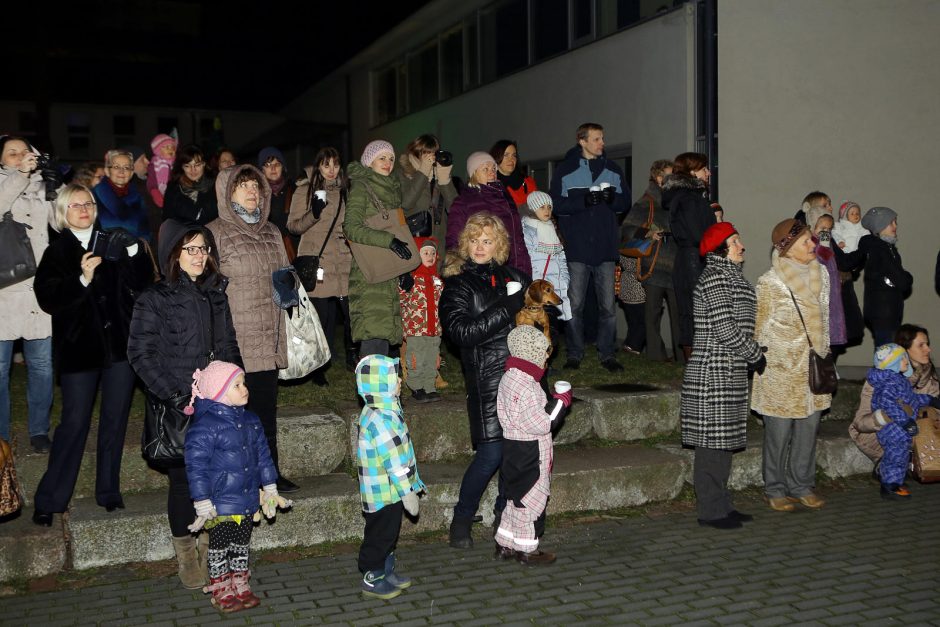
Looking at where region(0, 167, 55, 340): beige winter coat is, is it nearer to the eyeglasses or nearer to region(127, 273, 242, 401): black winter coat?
the eyeglasses

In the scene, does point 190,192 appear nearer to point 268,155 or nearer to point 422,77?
point 268,155

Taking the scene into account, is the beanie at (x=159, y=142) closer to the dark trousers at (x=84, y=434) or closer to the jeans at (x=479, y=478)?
the dark trousers at (x=84, y=434)

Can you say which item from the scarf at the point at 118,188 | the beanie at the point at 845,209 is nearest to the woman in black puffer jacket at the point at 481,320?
the scarf at the point at 118,188

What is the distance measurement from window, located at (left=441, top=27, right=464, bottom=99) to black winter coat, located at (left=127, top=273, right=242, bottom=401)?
13.8 meters

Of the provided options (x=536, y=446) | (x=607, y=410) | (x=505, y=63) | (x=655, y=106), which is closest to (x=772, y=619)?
(x=536, y=446)

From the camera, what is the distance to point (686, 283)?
912cm

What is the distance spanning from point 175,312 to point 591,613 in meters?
2.90

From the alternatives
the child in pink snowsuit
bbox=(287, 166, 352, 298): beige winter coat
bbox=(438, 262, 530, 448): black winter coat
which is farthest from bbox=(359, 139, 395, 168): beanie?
the child in pink snowsuit

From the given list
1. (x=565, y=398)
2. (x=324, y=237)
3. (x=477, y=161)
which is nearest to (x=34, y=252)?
(x=324, y=237)

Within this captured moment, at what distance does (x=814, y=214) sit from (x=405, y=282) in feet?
14.3

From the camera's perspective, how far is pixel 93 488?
6.55 metres

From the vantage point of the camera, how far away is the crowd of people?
5.47 m

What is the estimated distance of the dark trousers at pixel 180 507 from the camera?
223 inches

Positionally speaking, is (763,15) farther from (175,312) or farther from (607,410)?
Answer: (175,312)
